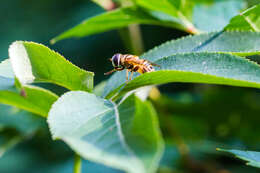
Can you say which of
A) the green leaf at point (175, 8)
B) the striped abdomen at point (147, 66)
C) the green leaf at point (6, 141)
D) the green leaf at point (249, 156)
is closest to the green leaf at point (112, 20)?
the green leaf at point (175, 8)

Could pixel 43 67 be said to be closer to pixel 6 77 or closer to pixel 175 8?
pixel 6 77

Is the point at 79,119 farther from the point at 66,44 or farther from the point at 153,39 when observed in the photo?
the point at 66,44

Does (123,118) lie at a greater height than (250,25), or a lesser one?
lesser

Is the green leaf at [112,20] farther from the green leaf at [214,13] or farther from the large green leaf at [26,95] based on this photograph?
the large green leaf at [26,95]

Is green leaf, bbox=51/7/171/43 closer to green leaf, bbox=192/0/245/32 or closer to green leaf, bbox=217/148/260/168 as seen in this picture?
green leaf, bbox=192/0/245/32

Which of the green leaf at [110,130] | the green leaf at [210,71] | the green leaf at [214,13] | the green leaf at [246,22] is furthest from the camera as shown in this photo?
the green leaf at [214,13]

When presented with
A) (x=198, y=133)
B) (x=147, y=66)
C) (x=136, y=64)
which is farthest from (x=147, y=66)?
(x=198, y=133)

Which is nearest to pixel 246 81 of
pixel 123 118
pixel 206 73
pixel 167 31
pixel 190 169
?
pixel 206 73
